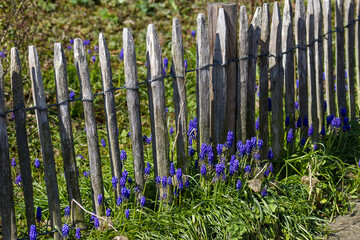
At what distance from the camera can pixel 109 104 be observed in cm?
331

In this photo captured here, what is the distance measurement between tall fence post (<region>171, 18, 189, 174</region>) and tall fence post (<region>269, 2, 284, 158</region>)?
3.35ft

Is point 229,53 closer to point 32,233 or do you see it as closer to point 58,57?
point 58,57

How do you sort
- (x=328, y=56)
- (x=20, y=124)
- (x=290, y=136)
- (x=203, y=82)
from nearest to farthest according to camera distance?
(x=20, y=124) → (x=203, y=82) → (x=290, y=136) → (x=328, y=56)

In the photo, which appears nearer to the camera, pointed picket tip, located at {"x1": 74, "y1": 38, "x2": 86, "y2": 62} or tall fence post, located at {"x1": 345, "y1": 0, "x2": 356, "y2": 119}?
pointed picket tip, located at {"x1": 74, "y1": 38, "x2": 86, "y2": 62}

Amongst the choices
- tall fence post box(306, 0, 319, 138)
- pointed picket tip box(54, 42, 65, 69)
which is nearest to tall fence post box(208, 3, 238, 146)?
tall fence post box(306, 0, 319, 138)

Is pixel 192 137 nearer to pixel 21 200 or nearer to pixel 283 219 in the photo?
pixel 283 219

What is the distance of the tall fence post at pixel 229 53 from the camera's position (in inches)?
151

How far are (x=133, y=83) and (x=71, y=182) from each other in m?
0.79

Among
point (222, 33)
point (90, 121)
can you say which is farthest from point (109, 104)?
point (222, 33)

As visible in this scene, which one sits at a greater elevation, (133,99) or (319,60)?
(319,60)

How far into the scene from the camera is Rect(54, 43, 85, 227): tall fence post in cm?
306

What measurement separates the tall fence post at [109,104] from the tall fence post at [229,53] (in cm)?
91

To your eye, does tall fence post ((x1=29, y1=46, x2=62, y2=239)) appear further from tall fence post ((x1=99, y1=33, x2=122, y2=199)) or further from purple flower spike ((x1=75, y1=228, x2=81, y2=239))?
tall fence post ((x1=99, y1=33, x2=122, y2=199))

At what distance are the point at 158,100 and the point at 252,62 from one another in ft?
3.30
